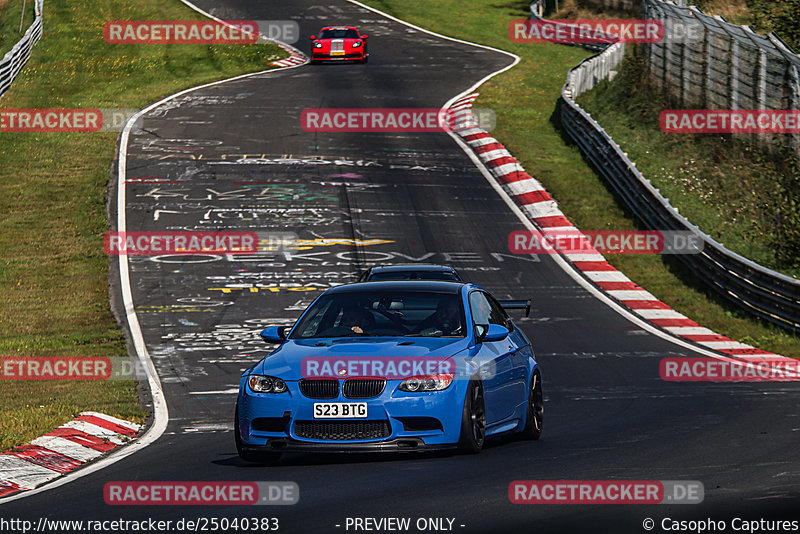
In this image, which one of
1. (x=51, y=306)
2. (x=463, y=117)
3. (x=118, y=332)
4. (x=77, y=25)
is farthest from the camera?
(x=77, y=25)

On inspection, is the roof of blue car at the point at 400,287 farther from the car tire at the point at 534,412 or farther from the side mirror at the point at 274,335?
the car tire at the point at 534,412

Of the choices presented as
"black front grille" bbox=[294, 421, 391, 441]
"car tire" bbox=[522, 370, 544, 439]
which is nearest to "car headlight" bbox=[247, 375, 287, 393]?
"black front grille" bbox=[294, 421, 391, 441]

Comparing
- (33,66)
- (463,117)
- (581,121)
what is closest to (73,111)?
(33,66)

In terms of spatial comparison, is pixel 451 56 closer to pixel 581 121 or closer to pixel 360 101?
pixel 360 101

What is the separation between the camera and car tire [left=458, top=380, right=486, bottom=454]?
945cm

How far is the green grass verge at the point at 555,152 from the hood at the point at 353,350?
9458mm

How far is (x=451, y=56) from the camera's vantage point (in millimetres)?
47156

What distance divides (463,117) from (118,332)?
19.4 m

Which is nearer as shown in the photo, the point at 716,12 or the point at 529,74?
the point at 529,74

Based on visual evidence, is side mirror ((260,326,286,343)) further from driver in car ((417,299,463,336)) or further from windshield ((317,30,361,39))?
windshield ((317,30,361,39))

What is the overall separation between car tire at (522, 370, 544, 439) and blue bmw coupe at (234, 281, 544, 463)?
1.41ft

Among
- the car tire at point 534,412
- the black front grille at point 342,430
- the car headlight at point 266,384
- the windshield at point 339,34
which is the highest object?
the car headlight at point 266,384

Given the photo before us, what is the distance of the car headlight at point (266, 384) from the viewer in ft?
30.9

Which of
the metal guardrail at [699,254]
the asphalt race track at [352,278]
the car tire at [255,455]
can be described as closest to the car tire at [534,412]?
the asphalt race track at [352,278]
